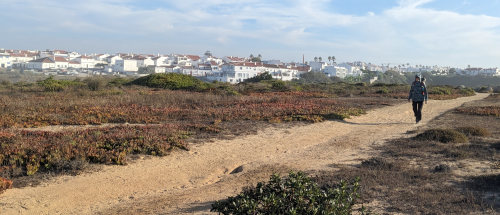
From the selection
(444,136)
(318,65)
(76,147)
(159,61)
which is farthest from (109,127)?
(318,65)

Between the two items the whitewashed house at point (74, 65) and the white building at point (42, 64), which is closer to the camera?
the white building at point (42, 64)

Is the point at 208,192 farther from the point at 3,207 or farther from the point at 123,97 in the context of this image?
the point at 123,97

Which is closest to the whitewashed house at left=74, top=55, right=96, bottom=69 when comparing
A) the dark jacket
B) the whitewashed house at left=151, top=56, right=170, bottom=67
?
the whitewashed house at left=151, top=56, right=170, bottom=67

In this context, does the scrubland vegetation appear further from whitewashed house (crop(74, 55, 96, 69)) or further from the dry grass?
whitewashed house (crop(74, 55, 96, 69))

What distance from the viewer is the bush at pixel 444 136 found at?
425 inches

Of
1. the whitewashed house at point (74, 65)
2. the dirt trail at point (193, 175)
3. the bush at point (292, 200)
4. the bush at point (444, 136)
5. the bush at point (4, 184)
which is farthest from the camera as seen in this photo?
the whitewashed house at point (74, 65)

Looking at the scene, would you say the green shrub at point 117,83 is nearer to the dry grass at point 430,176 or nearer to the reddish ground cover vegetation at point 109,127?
the reddish ground cover vegetation at point 109,127

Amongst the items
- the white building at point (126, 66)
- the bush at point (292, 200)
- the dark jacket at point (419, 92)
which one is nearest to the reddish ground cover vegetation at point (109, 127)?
the dark jacket at point (419, 92)

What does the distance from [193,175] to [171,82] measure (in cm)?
2549

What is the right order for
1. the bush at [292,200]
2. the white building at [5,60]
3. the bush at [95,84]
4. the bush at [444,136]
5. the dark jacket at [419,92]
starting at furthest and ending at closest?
the white building at [5,60] < the bush at [95,84] < the dark jacket at [419,92] < the bush at [444,136] < the bush at [292,200]

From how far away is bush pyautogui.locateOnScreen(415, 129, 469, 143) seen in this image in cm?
1080

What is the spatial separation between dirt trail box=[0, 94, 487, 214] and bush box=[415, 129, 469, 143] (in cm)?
122

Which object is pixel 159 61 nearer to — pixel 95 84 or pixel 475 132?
pixel 95 84

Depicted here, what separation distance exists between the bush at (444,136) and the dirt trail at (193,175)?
1225mm
